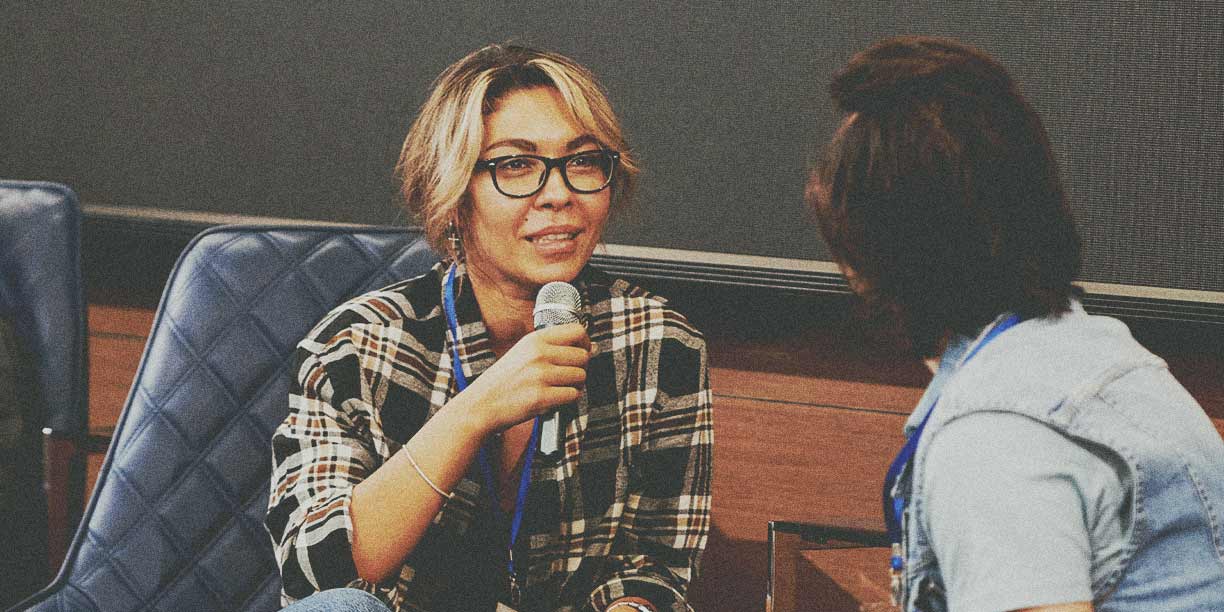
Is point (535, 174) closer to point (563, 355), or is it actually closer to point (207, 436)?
point (563, 355)

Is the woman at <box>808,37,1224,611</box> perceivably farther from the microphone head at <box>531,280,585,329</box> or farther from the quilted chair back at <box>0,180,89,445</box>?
the quilted chair back at <box>0,180,89,445</box>

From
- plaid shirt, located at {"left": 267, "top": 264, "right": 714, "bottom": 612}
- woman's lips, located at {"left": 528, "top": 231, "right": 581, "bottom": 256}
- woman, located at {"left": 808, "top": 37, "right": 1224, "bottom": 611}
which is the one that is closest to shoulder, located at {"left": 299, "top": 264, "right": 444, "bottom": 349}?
plaid shirt, located at {"left": 267, "top": 264, "right": 714, "bottom": 612}

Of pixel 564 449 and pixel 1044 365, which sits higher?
pixel 1044 365

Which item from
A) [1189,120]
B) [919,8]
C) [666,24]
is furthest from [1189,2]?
[666,24]

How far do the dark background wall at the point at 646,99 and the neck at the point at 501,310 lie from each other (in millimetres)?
387

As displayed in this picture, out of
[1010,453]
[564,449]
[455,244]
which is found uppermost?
[455,244]

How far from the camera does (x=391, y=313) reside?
133cm

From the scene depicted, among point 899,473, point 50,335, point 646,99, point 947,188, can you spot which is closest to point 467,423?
point 899,473

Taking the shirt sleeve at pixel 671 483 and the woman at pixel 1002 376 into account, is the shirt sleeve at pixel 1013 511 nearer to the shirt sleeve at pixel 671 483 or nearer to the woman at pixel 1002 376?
the woman at pixel 1002 376

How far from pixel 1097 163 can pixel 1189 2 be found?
0.23 metres

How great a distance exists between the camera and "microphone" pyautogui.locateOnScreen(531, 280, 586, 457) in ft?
3.55

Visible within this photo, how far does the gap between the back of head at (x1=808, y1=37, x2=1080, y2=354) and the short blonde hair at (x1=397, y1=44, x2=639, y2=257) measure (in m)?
0.55

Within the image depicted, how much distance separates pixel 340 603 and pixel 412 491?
15 cm

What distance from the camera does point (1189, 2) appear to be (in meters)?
1.47
